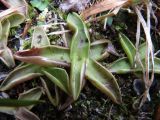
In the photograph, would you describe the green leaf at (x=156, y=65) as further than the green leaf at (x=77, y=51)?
Yes

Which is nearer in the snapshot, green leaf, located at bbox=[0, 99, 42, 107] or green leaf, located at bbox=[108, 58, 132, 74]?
green leaf, located at bbox=[0, 99, 42, 107]

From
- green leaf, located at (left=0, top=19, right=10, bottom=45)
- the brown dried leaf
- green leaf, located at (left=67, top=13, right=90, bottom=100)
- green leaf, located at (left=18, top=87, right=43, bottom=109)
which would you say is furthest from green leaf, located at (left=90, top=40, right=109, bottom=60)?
green leaf, located at (left=0, top=19, right=10, bottom=45)

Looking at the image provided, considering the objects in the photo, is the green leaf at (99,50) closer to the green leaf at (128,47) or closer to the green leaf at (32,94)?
the green leaf at (128,47)

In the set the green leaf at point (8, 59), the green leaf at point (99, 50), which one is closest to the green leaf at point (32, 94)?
the green leaf at point (8, 59)

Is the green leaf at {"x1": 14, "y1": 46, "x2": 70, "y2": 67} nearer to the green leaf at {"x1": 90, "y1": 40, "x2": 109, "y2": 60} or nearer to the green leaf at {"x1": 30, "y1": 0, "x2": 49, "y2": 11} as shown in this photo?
the green leaf at {"x1": 90, "y1": 40, "x2": 109, "y2": 60}

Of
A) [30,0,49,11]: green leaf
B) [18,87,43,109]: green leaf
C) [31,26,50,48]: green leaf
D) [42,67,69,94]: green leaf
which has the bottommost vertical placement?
[18,87,43,109]: green leaf

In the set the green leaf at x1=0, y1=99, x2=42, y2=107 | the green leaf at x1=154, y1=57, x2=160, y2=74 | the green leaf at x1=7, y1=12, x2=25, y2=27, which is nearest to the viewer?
the green leaf at x1=0, y1=99, x2=42, y2=107

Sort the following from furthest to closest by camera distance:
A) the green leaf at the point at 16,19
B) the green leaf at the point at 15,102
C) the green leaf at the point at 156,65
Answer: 1. the green leaf at the point at 16,19
2. the green leaf at the point at 156,65
3. the green leaf at the point at 15,102
